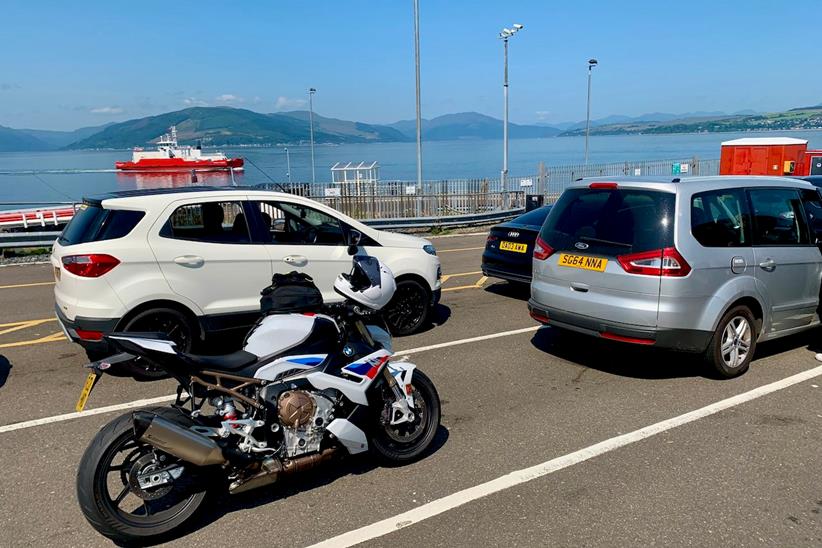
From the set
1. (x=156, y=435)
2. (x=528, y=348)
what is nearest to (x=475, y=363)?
(x=528, y=348)

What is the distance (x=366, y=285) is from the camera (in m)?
3.76

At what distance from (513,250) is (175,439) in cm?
672

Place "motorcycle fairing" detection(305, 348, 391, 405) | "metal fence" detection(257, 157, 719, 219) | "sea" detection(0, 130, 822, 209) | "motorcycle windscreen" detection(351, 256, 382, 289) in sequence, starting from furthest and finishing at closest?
"sea" detection(0, 130, 822, 209)
"metal fence" detection(257, 157, 719, 219)
"motorcycle windscreen" detection(351, 256, 382, 289)
"motorcycle fairing" detection(305, 348, 391, 405)

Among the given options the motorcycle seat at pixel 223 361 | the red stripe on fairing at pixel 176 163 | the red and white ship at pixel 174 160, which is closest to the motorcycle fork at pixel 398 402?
the motorcycle seat at pixel 223 361

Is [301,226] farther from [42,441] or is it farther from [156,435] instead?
[156,435]

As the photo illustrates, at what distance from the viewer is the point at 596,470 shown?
401cm

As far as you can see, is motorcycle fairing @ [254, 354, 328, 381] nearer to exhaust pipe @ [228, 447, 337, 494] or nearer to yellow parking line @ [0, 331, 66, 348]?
exhaust pipe @ [228, 447, 337, 494]

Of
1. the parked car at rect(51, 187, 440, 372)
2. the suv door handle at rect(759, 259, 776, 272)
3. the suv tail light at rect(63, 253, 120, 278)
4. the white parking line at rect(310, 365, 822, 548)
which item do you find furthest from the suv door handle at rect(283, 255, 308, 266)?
the suv door handle at rect(759, 259, 776, 272)

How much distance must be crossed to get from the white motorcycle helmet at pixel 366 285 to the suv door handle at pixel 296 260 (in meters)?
2.73

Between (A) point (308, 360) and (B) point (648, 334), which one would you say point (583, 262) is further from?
(A) point (308, 360)

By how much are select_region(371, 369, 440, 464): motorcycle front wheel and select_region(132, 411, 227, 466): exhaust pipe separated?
1.14 meters

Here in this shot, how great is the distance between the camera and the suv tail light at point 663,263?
17.0 feet

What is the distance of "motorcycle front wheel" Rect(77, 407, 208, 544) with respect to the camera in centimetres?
309

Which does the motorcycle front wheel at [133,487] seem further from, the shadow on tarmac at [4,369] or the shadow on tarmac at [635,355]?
the shadow on tarmac at [635,355]
